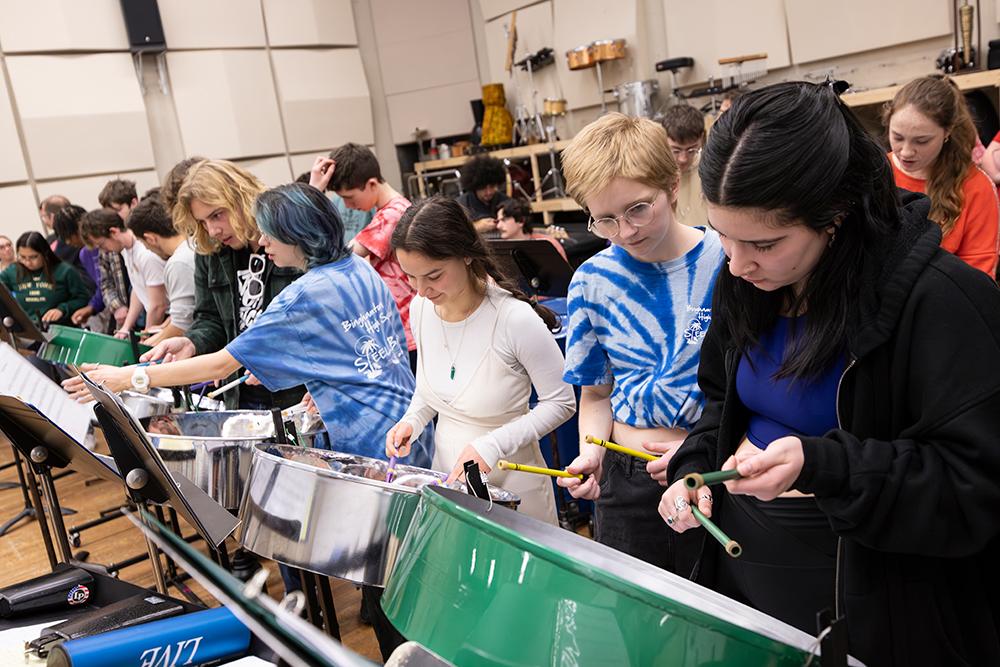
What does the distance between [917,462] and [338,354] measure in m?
1.24

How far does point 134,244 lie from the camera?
3.46 metres

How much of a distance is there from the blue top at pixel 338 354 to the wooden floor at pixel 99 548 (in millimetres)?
549

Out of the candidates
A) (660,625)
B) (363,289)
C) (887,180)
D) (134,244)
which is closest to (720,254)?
(887,180)

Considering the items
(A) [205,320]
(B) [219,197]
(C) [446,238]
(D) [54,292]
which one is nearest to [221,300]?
(A) [205,320]

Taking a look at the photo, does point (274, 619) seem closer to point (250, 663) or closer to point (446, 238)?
point (250, 663)

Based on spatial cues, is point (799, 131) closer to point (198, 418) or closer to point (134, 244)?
point (198, 418)

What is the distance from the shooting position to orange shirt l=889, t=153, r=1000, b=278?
1.81 m

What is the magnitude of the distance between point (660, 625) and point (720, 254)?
70 centimetres

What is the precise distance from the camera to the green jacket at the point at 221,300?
2.04 metres

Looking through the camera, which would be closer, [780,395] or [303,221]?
[780,395]

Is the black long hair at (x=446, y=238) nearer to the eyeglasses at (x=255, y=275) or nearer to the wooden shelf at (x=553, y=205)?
the eyeglasses at (x=255, y=275)

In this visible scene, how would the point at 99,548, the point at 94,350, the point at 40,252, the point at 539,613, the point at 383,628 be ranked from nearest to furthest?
the point at 539,613 → the point at 383,628 → the point at 94,350 → the point at 99,548 → the point at 40,252

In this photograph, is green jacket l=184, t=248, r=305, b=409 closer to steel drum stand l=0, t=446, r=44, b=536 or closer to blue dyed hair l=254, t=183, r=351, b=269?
blue dyed hair l=254, t=183, r=351, b=269

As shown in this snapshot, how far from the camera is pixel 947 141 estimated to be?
73.3 inches
